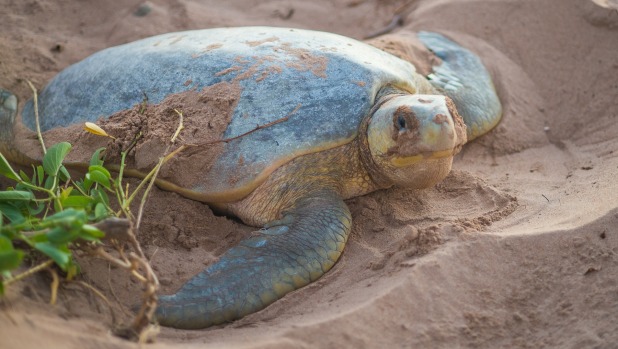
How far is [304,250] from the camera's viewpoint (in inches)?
78.3

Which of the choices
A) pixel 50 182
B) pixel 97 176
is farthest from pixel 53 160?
pixel 97 176

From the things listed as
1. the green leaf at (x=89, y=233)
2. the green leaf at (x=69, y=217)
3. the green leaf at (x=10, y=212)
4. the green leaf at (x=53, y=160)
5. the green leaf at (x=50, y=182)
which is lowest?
the green leaf at (x=10, y=212)

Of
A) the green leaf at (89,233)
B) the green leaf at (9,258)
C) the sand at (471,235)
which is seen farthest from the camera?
the sand at (471,235)

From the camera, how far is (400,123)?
2.12 m

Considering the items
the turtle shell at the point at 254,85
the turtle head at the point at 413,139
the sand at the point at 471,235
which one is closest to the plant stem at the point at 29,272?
the sand at the point at 471,235

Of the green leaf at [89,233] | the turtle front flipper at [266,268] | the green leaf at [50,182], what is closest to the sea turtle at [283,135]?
the turtle front flipper at [266,268]

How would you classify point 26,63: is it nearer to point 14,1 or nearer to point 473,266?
Result: point 14,1

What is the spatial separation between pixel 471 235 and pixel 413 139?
387 millimetres

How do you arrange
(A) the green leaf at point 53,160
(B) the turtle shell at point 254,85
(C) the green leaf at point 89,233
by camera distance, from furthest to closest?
(B) the turtle shell at point 254,85
(A) the green leaf at point 53,160
(C) the green leaf at point 89,233

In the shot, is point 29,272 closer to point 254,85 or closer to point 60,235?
point 60,235

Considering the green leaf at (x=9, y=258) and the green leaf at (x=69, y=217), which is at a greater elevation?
the green leaf at (x=69, y=217)

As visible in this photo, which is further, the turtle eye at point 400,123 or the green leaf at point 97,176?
the turtle eye at point 400,123

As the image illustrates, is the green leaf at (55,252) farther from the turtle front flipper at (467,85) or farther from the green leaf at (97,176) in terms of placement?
the turtle front flipper at (467,85)

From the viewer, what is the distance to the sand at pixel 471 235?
1606 millimetres
